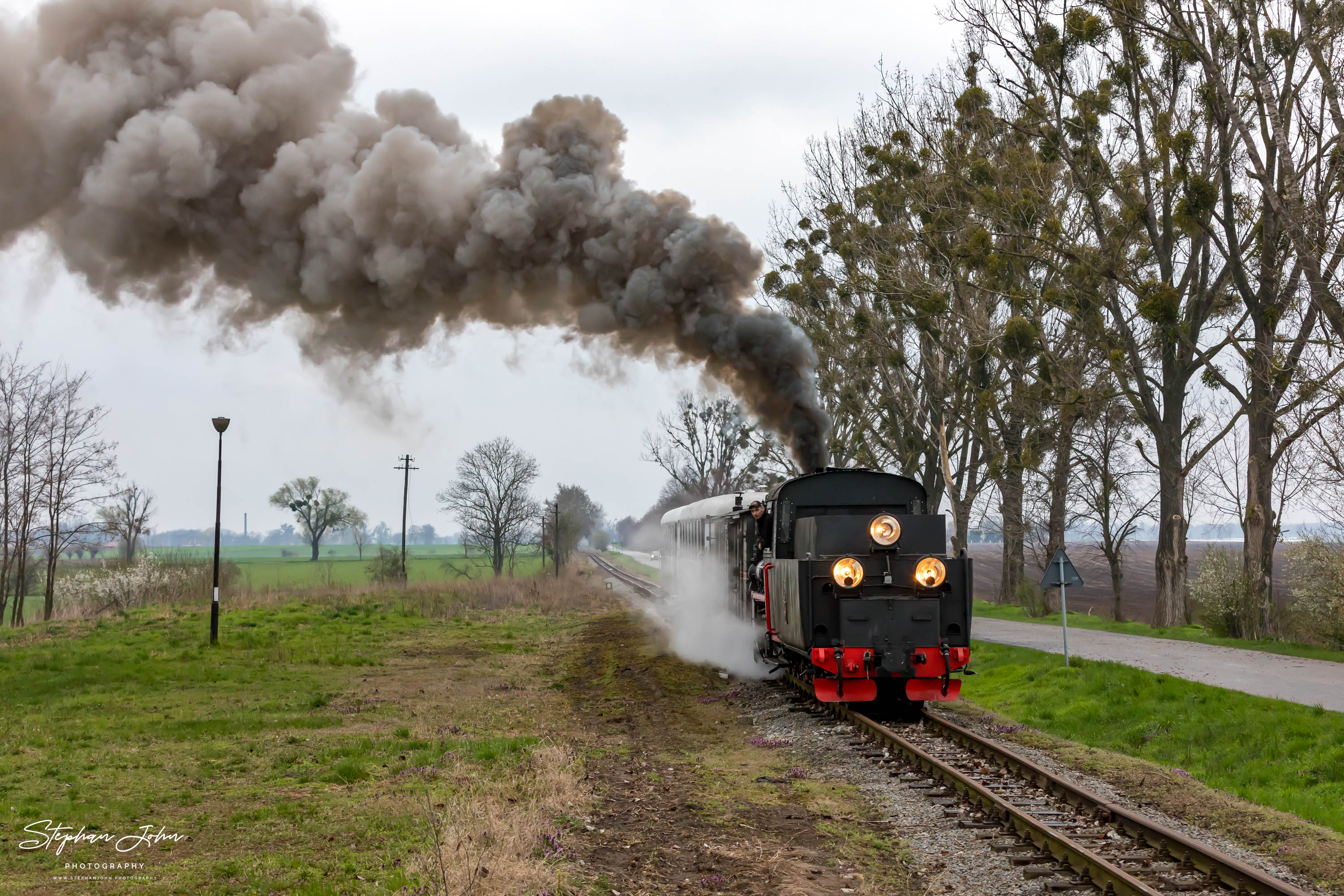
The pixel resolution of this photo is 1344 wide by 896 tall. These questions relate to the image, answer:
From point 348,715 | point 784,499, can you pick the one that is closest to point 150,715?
point 348,715

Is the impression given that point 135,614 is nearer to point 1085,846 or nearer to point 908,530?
point 908,530

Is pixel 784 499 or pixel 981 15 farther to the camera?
pixel 981 15

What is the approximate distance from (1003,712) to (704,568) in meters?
8.12

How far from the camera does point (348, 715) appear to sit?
13203mm

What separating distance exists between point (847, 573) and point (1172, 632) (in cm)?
1204

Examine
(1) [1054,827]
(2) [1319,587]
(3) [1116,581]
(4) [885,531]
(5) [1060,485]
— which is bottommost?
(1) [1054,827]

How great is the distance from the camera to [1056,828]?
22.8 feet

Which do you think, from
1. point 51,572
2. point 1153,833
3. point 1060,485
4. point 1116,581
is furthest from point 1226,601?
point 51,572

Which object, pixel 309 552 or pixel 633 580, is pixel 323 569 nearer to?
pixel 633 580

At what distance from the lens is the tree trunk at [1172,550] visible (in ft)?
66.6

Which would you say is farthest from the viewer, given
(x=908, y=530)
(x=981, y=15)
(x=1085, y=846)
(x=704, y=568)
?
(x=704, y=568)

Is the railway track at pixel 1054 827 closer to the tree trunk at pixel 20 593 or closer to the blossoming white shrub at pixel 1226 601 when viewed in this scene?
the blossoming white shrub at pixel 1226 601

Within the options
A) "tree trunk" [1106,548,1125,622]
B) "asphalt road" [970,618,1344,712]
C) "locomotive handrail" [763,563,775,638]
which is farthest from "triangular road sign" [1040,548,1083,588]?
"tree trunk" [1106,548,1125,622]

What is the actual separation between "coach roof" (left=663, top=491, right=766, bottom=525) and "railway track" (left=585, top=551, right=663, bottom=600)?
8433 millimetres
